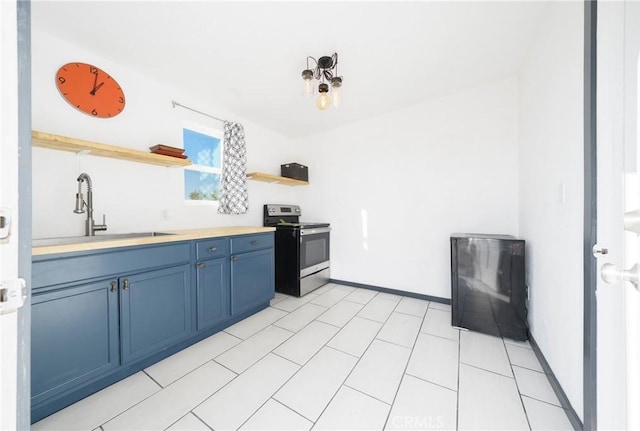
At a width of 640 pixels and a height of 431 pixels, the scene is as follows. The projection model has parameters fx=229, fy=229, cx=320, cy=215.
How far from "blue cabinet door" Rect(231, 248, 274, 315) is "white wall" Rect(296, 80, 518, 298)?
1.29m

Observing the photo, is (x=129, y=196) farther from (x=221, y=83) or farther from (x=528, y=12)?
(x=528, y=12)

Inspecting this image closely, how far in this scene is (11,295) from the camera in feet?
1.39

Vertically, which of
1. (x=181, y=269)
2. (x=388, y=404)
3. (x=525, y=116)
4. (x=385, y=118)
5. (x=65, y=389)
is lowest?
(x=388, y=404)

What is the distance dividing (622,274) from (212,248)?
2242 mm

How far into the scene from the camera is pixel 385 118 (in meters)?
3.10

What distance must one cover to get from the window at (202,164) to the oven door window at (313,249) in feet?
4.12

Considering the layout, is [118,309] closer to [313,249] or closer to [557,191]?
[313,249]

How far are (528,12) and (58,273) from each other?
336 centimetres

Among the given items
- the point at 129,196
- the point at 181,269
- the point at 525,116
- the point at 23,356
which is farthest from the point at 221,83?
the point at 525,116

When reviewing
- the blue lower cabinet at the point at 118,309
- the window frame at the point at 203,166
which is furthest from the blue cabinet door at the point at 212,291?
the window frame at the point at 203,166

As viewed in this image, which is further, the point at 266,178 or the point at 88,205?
the point at 266,178

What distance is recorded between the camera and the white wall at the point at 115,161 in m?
1.65
